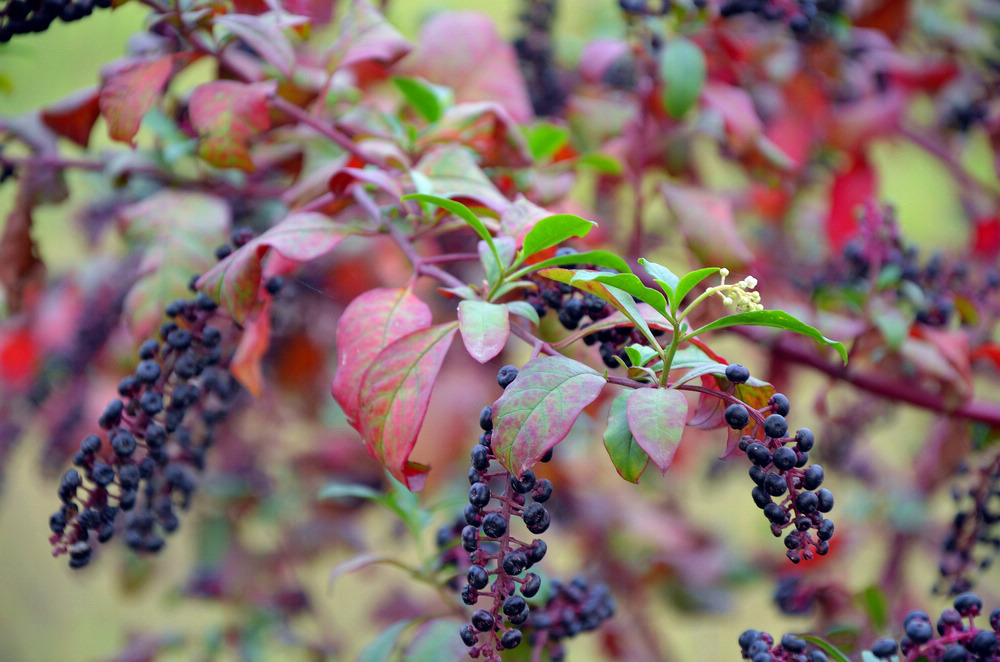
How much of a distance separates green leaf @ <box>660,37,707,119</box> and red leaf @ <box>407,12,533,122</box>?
0.59 ft

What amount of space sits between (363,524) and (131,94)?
3.83 ft

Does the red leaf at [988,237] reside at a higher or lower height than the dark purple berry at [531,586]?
lower

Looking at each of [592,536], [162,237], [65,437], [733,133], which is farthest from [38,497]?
[733,133]

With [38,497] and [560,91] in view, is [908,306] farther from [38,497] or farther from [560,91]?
[38,497]

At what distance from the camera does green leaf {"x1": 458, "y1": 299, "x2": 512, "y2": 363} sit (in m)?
0.46

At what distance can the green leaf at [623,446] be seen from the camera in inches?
18.2

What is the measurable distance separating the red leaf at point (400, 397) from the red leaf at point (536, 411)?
0.23 feet

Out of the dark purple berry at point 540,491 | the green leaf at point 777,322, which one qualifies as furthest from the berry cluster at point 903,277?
the dark purple berry at point 540,491

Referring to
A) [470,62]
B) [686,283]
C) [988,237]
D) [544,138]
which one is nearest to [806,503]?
[686,283]

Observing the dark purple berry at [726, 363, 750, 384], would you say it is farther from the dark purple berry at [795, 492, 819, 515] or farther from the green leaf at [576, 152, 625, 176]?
the green leaf at [576, 152, 625, 176]

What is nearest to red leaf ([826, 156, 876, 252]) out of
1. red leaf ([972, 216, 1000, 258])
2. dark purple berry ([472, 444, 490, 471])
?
red leaf ([972, 216, 1000, 258])

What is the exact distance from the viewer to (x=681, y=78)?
895mm

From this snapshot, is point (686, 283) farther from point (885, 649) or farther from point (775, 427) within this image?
point (885, 649)

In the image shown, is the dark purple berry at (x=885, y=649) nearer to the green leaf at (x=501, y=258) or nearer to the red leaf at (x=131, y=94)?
the green leaf at (x=501, y=258)
